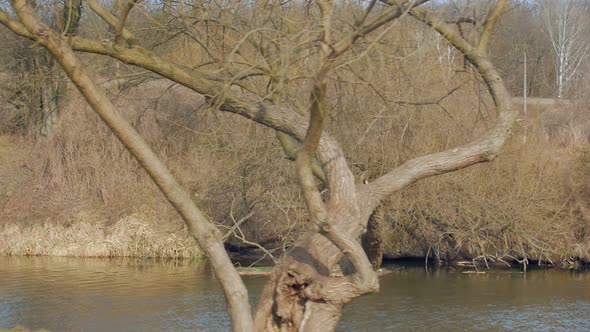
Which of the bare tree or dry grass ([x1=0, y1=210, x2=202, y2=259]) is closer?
dry grass ([x1=0, y1=210, x2=202, y2=259])

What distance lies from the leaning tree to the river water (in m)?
7.30

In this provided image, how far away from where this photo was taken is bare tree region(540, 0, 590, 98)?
33750mm

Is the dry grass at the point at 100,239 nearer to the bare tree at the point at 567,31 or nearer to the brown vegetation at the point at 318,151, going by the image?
the brown vegetation at the point at 318,151

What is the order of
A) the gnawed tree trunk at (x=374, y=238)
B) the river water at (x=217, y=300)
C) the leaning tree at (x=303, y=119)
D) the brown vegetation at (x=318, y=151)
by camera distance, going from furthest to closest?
the river water at (x=217, y=300) → the gnawed tree trunk at (x=374, y=238) → the brown vegetation at (x=318, y=151) → the leaning tree at (x=303, y=119)

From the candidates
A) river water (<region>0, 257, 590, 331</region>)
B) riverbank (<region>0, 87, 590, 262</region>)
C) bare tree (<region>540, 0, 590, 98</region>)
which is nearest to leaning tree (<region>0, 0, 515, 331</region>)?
river water (<region>0, 257, 590, 331</region>)

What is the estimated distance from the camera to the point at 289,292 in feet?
21.5

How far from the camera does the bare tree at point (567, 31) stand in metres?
33.8

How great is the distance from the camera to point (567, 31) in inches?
1447

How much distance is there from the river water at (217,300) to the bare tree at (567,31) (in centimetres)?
1749

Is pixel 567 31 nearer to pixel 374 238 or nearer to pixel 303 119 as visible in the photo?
pixel 374 238

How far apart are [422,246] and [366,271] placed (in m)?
13.7

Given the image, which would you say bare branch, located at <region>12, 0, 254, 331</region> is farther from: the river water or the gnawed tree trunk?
the river water

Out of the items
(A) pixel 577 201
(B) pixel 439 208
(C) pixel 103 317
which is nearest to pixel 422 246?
(B) pixel 439 208

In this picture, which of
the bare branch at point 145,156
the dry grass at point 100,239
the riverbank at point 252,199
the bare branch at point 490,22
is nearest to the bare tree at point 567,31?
the riverbank at point 252,199
